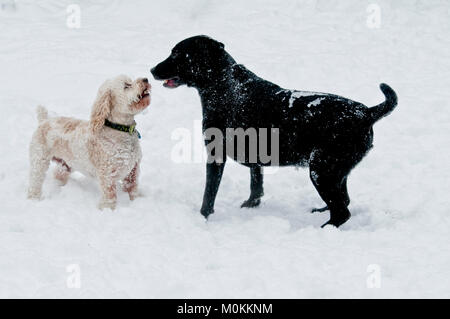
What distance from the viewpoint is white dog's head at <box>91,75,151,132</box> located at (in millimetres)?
4484

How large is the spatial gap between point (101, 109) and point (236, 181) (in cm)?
211

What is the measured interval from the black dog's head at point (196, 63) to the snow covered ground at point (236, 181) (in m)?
1.32

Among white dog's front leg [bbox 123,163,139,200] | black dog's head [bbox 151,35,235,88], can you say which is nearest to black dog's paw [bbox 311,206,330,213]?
black dog's head [bbox 151,35,235,88]

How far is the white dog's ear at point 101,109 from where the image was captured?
4.54 m

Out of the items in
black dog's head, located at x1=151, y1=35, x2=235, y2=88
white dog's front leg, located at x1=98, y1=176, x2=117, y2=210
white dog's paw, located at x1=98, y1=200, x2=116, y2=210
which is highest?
black dog's head, located at x1=151, y1=35, x2=235, y2=88

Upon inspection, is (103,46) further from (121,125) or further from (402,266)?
(402,266)

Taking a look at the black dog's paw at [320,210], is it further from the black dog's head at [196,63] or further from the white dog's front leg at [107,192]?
the white dog's front leg at [107,192]

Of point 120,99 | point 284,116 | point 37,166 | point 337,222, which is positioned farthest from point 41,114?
point 337,222

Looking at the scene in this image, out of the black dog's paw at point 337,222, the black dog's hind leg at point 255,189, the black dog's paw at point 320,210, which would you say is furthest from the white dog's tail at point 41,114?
the black dog's paw at point 337,222

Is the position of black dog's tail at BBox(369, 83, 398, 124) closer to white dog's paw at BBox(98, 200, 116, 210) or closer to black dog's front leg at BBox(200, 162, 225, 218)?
black dog's front leg at BBox(200, 162, 225, 218)

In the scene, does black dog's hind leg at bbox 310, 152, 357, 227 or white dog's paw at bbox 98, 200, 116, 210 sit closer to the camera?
black dog's hind leg at bbox 310, 152, 357, 227

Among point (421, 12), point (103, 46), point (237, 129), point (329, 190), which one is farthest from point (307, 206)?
point (421, 12)

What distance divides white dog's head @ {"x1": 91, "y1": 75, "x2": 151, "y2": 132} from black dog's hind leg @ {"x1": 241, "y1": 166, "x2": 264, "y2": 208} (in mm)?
1479

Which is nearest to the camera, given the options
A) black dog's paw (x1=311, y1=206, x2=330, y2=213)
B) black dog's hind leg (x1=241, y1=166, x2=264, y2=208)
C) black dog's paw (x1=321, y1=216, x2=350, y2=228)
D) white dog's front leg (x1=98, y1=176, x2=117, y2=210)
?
black dog's paw (x1=321, y1=216, x2=350, y2=228)
